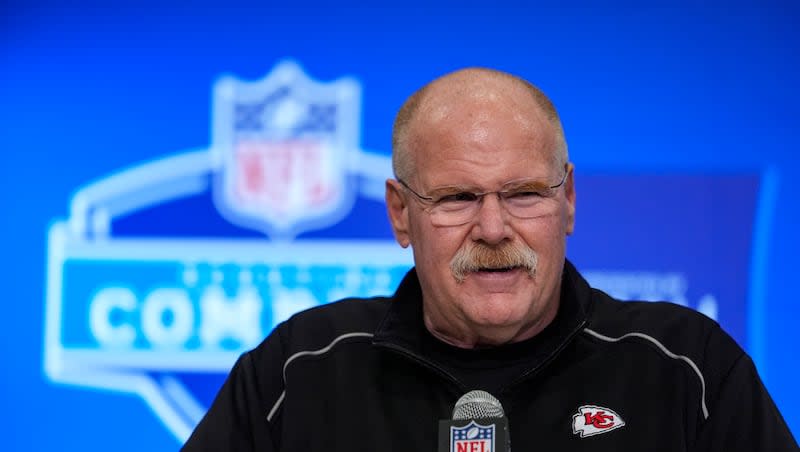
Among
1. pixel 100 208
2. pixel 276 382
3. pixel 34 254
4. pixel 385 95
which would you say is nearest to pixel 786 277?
pixel 385 95

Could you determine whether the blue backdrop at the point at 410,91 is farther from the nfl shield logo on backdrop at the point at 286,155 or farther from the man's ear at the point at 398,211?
the man's ear at the point at 398,211

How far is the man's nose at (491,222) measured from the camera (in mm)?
1697

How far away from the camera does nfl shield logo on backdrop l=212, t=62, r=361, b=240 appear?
3.20m

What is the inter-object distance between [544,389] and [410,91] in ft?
5.41

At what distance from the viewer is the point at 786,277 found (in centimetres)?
309

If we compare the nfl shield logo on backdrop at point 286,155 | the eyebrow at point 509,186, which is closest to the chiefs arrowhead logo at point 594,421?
the eyebrow at point 509,186

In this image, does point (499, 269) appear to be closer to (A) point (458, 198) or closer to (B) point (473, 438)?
(A) point (458, 198)

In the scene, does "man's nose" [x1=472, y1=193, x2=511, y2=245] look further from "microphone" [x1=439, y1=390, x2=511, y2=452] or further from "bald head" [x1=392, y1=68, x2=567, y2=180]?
"microphone" [x1=439, y1=390, x2=511, y2=452]

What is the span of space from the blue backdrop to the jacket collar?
123cm

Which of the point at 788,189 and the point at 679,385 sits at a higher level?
the point at 788,189

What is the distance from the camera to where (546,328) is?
1.85 meters

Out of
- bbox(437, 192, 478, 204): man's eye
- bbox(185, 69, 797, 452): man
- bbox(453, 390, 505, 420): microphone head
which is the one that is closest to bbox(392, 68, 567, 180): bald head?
bbox(185, 69, 797, 452): man

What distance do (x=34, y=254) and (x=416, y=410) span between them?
197 centimetres

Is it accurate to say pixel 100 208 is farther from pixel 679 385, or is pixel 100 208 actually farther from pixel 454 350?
pixel 679 385
